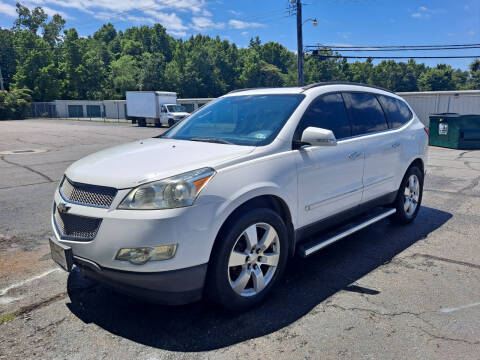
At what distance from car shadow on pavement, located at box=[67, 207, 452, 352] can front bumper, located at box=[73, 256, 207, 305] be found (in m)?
Result: 0.31

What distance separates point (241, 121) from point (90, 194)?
5.40 feet

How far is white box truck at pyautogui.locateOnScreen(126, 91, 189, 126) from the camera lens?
3164 cm

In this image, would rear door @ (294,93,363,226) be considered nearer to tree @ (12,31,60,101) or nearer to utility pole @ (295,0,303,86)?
utility pole @ (295,0,303,86)

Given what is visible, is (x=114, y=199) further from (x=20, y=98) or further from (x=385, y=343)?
(x=20, y=98)

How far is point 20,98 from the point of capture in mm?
56312

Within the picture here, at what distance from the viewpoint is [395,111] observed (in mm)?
5023

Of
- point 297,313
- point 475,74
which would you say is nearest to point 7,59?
point 297,313

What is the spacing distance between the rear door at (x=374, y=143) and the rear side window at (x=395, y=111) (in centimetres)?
14

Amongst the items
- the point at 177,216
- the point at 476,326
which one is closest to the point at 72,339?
the point at 177,216

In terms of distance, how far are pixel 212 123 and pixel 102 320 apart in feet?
6.92

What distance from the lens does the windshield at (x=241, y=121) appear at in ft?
11.3

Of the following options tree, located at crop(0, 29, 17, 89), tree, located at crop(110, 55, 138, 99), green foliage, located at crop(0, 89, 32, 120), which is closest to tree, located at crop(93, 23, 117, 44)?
tree, located at crop(0, 29, 17, 89)

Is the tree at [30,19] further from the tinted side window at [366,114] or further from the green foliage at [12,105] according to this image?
the tinted side window at [366,114]

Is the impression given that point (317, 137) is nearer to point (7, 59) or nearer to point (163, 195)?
point (163, 195)
